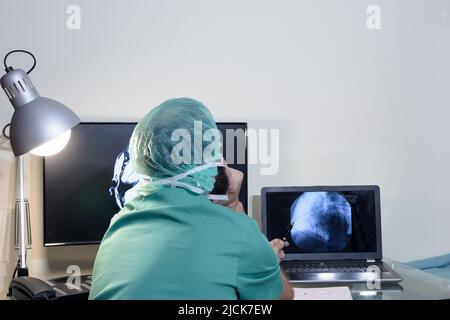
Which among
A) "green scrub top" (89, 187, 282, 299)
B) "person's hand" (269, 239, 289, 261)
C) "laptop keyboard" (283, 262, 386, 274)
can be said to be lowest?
"laptop keyboard" (283, 262, 386, 274)

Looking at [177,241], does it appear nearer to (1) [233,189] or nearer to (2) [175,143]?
(2) [175,143]

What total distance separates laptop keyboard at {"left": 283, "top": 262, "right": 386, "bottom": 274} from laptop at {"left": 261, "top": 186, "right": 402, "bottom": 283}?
28 mm

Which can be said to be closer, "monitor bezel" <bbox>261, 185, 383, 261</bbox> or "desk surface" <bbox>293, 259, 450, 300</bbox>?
"desk surface" <bbox>293, 259, 450, 300</bbox>

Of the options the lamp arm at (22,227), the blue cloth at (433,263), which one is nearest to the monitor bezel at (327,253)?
the blue cloth at (433,263)

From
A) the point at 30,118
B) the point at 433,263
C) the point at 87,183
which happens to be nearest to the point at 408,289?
the point at 433,263

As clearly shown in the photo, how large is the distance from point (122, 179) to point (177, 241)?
852mm

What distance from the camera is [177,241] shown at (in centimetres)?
118

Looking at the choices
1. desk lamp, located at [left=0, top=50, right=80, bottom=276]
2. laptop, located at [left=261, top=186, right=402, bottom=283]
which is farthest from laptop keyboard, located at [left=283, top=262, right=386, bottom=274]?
desk lamp, located at [left=0, top=50, right=80, bottom=276]

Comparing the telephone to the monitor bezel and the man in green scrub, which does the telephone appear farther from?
the monitor bezel

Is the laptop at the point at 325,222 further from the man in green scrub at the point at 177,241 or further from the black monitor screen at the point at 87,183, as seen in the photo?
the man in green scrub at the point at 177,241

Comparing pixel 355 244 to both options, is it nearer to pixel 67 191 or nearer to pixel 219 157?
pixel 219 157

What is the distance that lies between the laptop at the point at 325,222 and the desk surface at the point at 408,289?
0.18 m

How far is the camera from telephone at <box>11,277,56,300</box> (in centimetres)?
157
